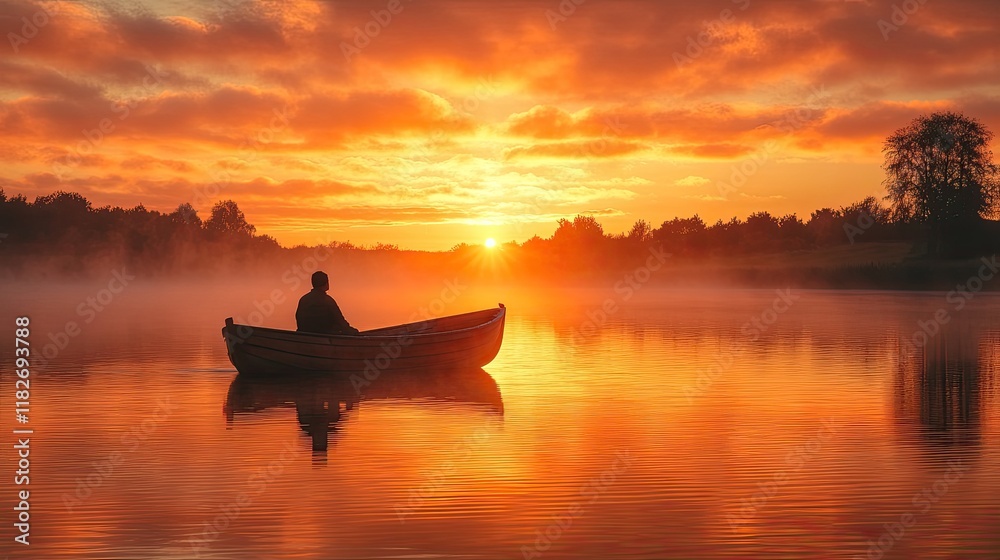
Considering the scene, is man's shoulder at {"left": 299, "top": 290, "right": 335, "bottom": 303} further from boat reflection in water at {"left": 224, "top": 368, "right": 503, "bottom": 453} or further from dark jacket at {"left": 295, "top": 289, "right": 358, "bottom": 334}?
boat reflection in water at {"left": 224, "top": 368, "right": 503, "bottom": 453}

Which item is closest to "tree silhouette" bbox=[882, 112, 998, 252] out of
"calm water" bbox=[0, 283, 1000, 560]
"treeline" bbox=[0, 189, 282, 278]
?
"calm water" bbox=[0, 283, 1000, 560]

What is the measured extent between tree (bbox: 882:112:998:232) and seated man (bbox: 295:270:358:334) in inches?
2961

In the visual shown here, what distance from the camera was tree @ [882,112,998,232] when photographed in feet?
291

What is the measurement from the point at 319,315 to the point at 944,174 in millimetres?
78034

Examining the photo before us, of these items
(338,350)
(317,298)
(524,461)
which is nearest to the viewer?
(524,461)

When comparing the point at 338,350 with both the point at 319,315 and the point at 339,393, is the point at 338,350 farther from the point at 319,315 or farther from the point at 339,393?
the point at 339,393

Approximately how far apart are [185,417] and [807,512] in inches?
489

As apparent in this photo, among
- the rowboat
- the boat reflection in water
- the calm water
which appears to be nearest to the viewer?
the calm water

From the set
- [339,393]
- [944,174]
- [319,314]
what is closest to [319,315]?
[319,314]

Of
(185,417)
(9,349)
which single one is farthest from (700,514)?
(9,349)

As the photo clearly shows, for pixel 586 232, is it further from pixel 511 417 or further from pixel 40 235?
pixel 511 417

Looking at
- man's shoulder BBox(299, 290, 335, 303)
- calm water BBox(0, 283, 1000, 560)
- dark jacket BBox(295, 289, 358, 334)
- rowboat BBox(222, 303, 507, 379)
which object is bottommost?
calm water BBox(0, 283, 1000, 560)

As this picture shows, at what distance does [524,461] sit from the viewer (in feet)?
50.5

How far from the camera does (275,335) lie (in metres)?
25.4
